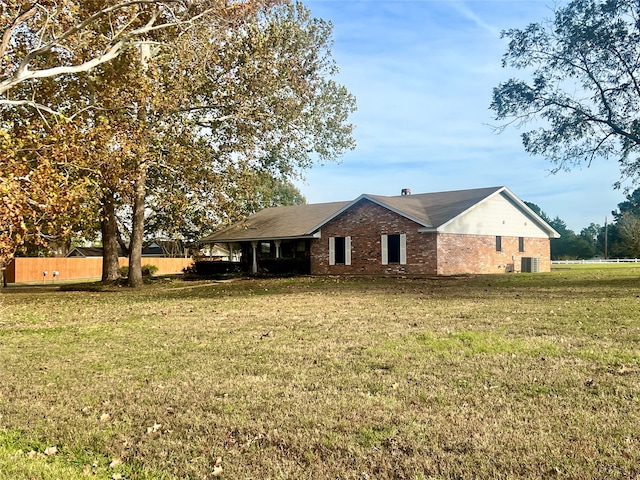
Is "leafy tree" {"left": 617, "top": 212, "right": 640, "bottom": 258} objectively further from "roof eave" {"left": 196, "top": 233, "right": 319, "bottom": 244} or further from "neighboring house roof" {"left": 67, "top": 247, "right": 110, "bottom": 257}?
"neighboring house roof" {"left": 67, "top": 247, "right": 110, "bottom": 257}

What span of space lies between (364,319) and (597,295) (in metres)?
8.33

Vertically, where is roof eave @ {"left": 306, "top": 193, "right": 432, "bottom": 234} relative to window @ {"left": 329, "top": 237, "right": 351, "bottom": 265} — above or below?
above

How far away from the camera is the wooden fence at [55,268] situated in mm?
40403

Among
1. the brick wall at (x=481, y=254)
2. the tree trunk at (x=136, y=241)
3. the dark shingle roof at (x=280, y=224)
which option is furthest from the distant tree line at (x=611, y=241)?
the tree trunk at (x=136, y=241)

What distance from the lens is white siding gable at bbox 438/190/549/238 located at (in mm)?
28359

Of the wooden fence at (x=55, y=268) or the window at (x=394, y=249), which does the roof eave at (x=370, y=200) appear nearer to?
the window at (x=394, y=249)

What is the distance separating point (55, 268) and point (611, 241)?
211ft

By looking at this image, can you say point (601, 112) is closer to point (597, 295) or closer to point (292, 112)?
point (597, 295)

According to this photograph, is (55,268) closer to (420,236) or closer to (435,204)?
(435,204)

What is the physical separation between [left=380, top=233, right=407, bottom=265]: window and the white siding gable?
7.18 ft

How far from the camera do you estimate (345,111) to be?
3472cm

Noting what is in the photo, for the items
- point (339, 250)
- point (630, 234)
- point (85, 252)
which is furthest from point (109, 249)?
point (630, 234)

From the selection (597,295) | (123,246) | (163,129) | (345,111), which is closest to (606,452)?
(597,295)

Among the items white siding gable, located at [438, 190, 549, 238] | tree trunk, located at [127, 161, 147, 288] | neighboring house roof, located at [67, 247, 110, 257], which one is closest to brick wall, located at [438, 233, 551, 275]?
white siding gable, located at [438, 190, 549, 238]
